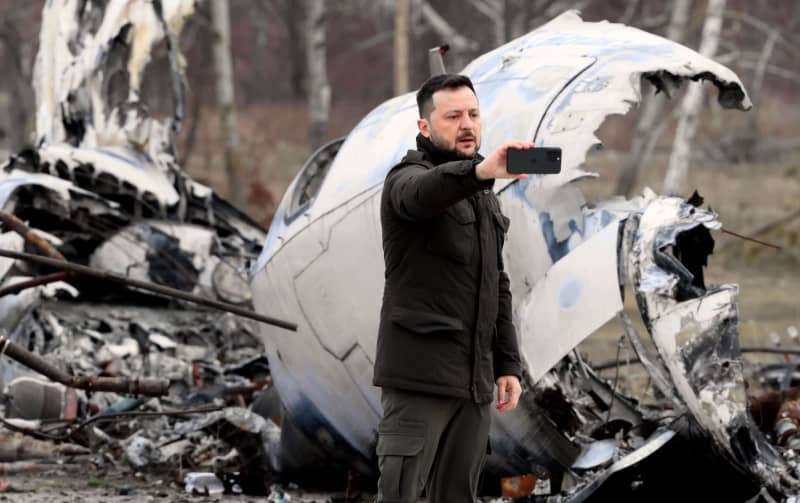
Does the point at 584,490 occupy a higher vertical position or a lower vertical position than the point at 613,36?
lower

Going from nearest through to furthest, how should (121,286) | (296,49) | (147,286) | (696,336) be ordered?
(696,336) → (147,286) → (121,286) → (296,49)

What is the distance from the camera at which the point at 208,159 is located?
3022 cm

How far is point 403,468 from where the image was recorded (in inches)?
181

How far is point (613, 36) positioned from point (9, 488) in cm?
373

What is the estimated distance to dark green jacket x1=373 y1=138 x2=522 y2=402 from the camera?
460cm

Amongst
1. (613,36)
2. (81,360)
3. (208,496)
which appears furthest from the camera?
(81,360)

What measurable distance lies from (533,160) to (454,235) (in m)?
0.62

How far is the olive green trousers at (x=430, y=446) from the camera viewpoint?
4.61m

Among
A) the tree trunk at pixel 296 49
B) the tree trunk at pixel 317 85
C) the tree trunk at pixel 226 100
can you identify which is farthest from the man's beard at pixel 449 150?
the tree trunk at pixel 296 49

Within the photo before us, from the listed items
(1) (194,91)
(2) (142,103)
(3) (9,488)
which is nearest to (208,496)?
(3) (9,488)

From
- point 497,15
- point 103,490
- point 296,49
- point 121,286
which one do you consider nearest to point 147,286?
point 103,490

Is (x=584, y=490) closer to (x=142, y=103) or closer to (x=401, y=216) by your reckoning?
(x=401, y=216)

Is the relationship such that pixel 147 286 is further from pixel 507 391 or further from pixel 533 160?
pixel 533 160

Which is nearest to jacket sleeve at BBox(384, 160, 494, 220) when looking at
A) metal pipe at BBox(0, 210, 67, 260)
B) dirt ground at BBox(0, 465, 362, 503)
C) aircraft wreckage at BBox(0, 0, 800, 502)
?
aircraft wreckage at BBox(0, 0, 800, 502)
